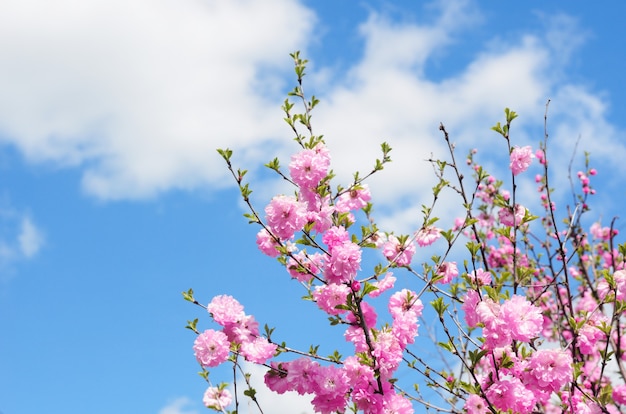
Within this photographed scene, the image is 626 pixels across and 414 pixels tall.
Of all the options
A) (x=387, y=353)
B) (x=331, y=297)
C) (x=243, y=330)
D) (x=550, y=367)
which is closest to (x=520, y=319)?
(x=550, y=367)

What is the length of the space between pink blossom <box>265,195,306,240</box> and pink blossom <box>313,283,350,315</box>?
0.37m

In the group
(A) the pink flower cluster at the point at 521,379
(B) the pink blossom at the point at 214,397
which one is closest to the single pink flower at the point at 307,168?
(A) the pink flower cluster at the point at 521,379

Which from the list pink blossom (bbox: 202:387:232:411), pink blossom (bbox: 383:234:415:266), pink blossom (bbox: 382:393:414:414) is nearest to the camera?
pink blossom (bbox: 382:393:414:414)

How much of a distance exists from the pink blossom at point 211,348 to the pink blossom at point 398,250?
3.74 feet

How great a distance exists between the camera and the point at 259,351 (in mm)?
3496

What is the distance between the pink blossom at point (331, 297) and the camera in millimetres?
3402

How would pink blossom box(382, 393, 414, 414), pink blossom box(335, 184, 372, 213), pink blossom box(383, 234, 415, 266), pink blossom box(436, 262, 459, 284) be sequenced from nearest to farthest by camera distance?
pink blossom box(382, 393, 414, 414)
pink blossom box(383, 234, 415, 266)
pink blossom box(335, 184, 372, 213)
pink blossom box(436, 262, 459, 284)

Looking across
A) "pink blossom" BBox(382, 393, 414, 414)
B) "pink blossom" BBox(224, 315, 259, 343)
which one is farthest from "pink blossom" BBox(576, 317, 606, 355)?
"pink blossom" BBox(224, 315, 259, 343)

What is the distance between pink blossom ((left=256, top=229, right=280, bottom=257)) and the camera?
372 cm

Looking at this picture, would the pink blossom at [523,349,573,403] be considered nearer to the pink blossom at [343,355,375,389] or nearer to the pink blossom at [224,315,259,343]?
the pink blossom at [343,355,375,389]

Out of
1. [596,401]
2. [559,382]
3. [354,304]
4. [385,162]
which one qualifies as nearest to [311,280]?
[354,304]

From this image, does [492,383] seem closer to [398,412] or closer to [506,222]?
[398,412]

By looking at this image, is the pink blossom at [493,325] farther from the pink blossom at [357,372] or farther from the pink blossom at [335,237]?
the pink blossom at [335,237]

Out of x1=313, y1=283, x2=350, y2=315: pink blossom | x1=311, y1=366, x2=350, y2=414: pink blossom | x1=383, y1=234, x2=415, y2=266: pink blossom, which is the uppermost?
x1=383, y1=234, x2=415, y2=266: pink blossom
